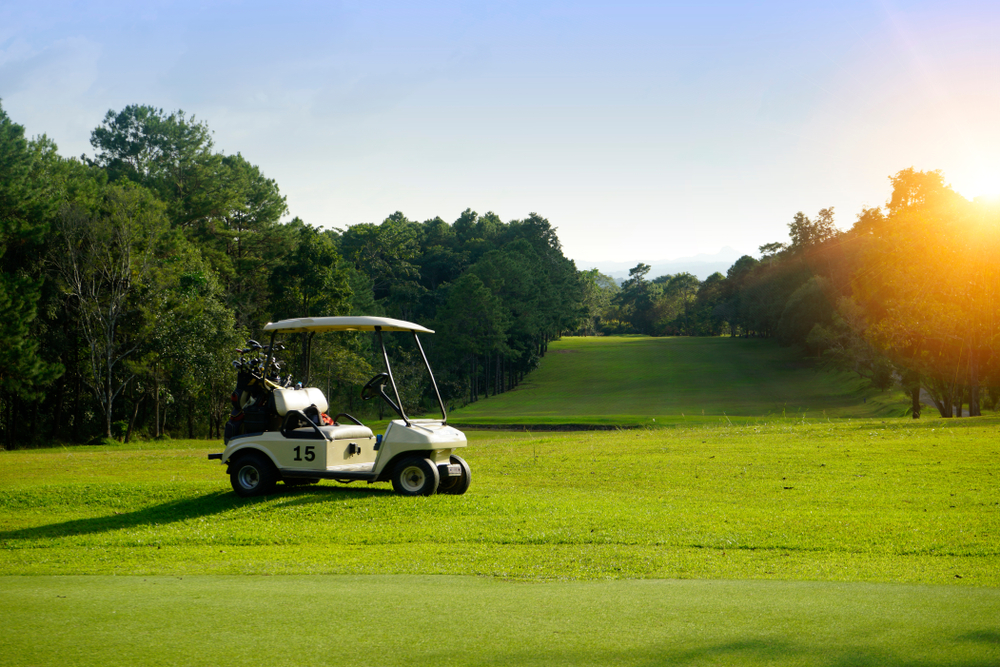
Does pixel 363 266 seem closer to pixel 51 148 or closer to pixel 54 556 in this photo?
pixel 51 148

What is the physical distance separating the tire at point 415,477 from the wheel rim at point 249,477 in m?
2.30

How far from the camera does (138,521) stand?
1203cm

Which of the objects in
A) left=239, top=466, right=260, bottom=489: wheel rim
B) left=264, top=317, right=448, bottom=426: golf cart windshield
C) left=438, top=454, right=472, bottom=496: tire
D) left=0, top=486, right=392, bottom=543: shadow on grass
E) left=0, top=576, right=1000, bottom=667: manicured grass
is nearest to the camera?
left=0, top=576, right=1000, bottom=667: manicured grass

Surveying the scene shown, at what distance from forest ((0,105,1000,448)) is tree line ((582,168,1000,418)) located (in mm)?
110

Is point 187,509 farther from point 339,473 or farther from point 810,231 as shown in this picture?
point 810,231

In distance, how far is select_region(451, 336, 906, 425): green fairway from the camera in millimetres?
47719

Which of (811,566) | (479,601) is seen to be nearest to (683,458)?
(811,566)

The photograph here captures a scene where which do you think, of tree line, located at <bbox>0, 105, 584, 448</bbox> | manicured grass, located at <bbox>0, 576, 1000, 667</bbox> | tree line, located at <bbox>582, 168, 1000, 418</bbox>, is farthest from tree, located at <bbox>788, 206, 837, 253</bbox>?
manicured grass, located at <bbox>0, 576, 1000, 667</bbox>

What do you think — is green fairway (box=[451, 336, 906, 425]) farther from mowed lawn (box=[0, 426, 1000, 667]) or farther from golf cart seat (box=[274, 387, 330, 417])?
golf cart seat (box=[274, 387, 330, 417])

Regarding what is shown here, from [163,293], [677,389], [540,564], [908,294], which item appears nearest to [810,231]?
[677,389]

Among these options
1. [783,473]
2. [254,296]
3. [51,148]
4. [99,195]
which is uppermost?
[51,148]

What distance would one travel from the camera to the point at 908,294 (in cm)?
3541

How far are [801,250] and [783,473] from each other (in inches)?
2850

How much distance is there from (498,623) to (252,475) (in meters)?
8.42
